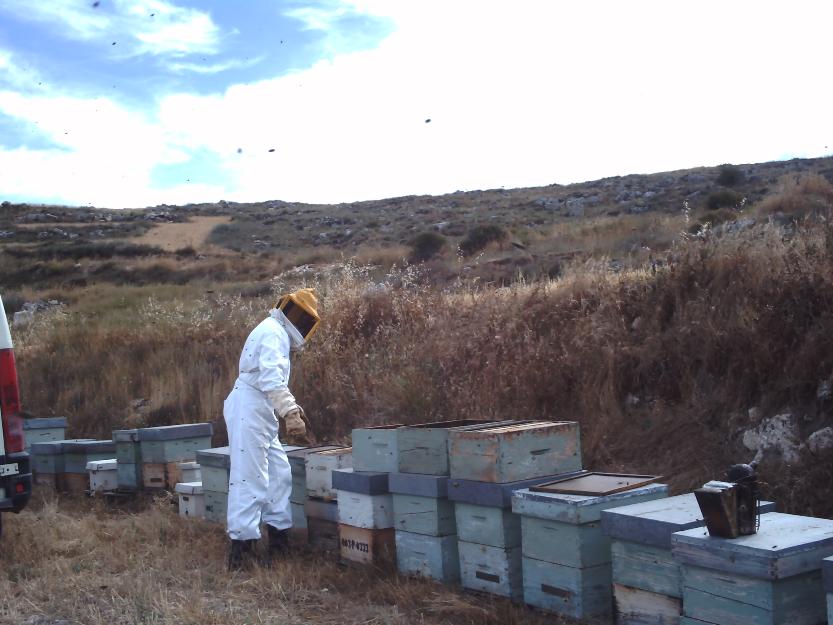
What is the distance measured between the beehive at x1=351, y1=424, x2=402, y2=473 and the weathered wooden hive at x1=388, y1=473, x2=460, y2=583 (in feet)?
0.49

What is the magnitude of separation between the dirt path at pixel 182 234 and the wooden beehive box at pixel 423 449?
3417 cm

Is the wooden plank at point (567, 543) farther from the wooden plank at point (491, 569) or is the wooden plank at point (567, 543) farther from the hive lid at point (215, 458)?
the hive lid at point (215, 458)

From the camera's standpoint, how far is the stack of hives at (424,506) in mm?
5184

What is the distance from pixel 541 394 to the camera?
7.90 meters

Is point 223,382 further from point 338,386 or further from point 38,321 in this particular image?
point 38,321

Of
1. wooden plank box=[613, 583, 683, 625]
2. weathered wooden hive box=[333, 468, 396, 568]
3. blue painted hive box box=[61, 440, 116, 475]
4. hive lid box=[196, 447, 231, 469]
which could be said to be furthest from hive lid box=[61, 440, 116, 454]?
wooden plank box=[613, 583, 683, 625]

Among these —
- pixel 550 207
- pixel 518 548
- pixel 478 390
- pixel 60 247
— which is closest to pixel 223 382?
pixel 478 390

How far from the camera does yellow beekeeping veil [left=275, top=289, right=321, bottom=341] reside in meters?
6.28

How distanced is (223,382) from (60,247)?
2993 cm

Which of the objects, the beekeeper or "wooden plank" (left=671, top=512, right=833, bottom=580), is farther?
the beekeeper

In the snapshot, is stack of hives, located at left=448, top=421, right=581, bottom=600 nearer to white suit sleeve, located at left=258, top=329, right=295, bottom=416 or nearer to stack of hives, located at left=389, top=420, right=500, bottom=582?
stack of hives, located at left=389, top=420, right=500, bottom=582

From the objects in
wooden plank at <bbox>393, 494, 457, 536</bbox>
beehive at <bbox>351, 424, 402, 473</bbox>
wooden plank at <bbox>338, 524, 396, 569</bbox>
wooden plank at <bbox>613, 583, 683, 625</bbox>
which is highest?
beehive at <bbox>351, 424, 402, 473</bbox>

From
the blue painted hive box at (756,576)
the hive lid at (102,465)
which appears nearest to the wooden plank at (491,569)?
the blue painted hive box at (756,576)

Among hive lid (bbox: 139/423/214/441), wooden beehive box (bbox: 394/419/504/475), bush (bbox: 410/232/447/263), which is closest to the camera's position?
wooden beehive box (bbox: 394/419/504/475)
